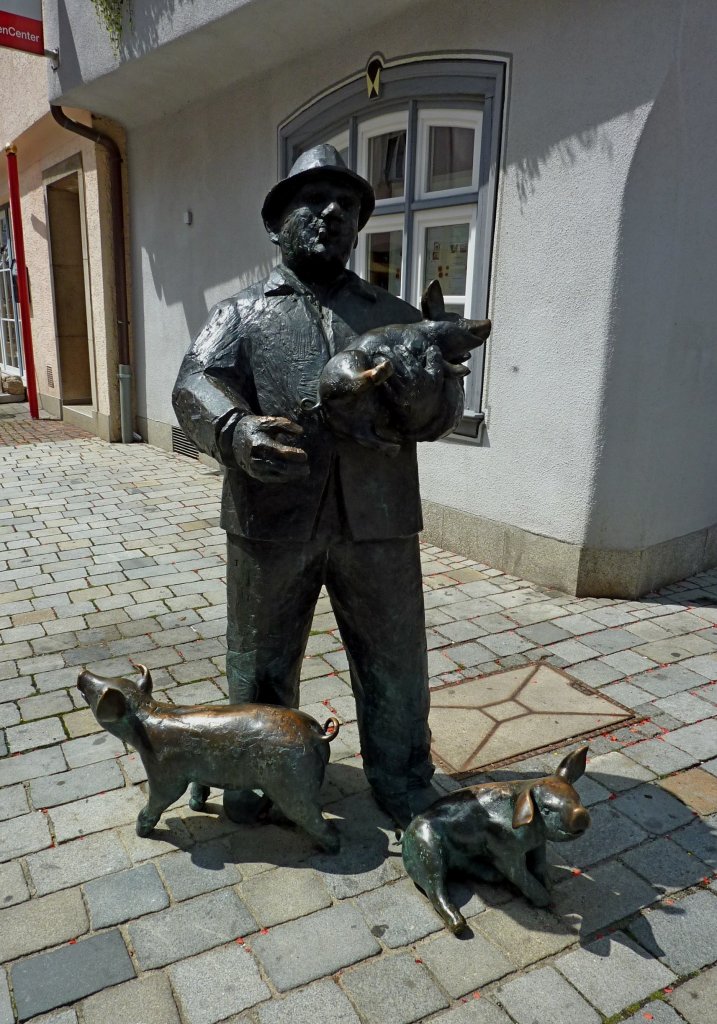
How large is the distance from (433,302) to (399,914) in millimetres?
1984

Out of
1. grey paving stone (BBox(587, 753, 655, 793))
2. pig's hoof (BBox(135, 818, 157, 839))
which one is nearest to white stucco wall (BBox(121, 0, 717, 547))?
grey paving stone (BBox(587, 753, 655, 793))

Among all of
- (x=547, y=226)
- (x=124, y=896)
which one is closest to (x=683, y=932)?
(x=124, y=896)

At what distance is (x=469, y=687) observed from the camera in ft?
13.7

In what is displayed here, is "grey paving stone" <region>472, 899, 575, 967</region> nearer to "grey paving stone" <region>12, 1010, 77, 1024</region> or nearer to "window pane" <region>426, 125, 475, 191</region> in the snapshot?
"grey paving stone" <region>12, 1010, 77, 1024</region>

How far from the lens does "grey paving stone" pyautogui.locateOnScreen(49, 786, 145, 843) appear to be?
9.72 feet

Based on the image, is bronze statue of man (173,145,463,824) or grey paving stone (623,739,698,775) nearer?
bronze statue of man (173,145,463,824)

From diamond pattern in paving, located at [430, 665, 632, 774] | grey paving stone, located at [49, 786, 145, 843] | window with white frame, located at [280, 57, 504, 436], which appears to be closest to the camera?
grey paving stone, located at [49, 786, 145, 843]

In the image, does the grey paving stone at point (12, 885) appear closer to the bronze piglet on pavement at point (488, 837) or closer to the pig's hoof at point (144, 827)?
the pig's hoof at point (144, 827)

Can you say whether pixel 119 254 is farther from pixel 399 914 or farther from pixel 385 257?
pixel 399 914

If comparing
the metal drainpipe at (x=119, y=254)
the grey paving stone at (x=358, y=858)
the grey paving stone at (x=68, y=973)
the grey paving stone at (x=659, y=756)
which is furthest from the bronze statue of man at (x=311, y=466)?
the metal drainpipe at (x=119, y=254)

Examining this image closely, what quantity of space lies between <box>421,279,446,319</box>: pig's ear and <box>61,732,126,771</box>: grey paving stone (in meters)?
2.33

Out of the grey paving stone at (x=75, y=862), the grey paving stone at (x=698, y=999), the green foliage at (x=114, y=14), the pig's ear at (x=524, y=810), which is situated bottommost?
the grey paving stone at (x=75, y=862)

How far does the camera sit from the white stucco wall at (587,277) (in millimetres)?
4758

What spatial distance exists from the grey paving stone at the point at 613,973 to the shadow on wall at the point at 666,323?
10.7 feet
